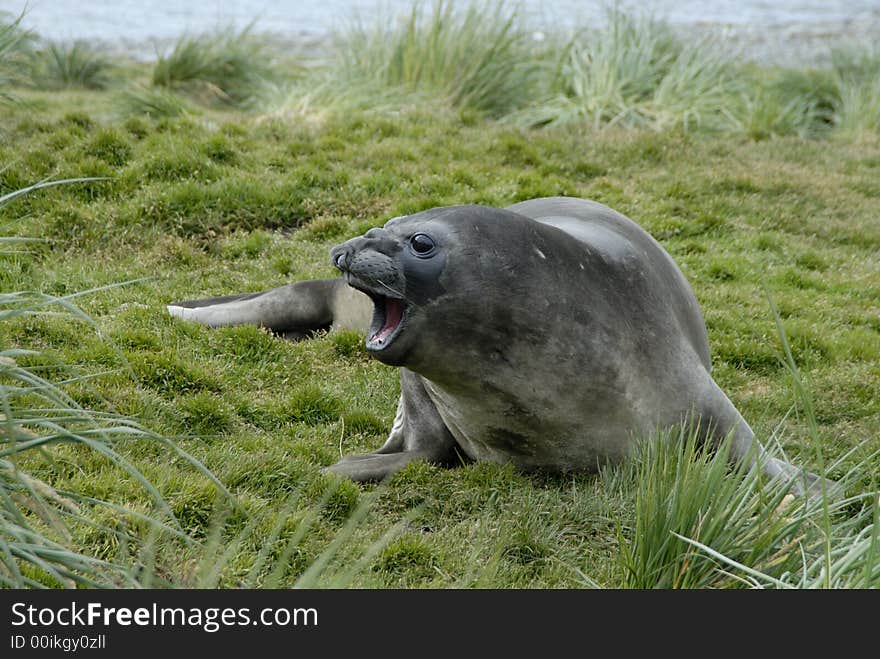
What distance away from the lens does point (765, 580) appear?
332 centimetres

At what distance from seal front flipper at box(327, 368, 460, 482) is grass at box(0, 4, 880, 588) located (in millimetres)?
118

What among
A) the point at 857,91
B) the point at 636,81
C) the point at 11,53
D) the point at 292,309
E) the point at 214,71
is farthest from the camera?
the point at 857,91

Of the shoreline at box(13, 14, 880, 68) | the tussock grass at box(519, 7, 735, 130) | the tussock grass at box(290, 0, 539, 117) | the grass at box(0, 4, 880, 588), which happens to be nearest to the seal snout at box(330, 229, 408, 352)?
the grass at box(0, 4, 880, 588)

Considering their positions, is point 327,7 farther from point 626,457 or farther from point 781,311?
point 626,457

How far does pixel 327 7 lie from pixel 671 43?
1313 centimetres

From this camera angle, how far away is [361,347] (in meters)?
6.36

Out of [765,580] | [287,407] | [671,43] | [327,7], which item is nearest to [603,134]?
[671,43]

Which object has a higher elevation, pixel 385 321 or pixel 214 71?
pixel 214 71

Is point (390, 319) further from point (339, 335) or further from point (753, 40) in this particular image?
point (753, 40)

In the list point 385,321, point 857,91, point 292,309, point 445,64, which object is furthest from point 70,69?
point 385,321

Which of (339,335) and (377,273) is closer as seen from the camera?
(377,273)

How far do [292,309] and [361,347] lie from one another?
55 cm

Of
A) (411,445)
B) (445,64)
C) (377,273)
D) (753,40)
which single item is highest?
(753,40)

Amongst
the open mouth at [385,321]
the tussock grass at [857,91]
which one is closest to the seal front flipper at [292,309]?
the open mouth at [385,321]
